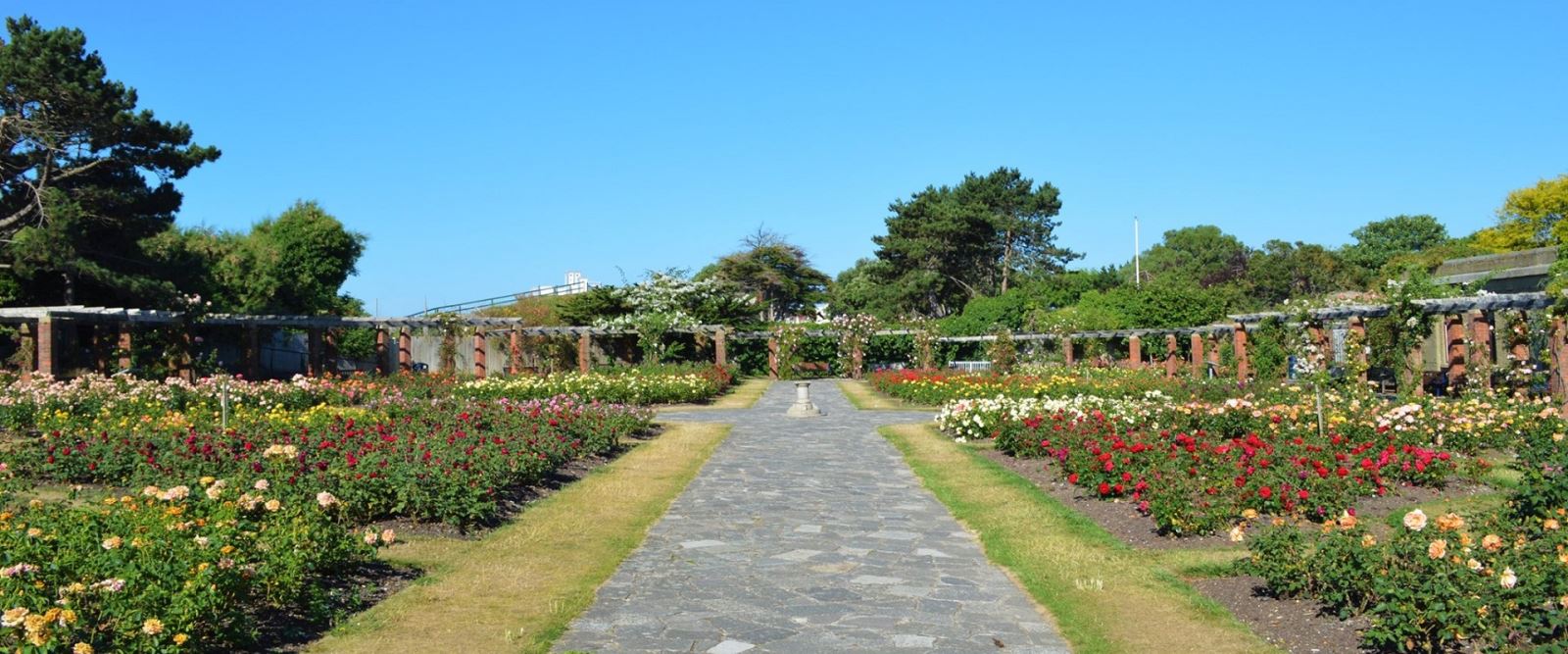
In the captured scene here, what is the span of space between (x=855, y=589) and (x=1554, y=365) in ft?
36.1

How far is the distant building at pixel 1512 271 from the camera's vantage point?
19188 millimetres

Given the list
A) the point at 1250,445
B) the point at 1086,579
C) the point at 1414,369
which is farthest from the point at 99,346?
the point at 1414,369

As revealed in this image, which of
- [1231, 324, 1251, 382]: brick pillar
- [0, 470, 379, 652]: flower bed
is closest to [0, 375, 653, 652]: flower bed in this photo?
[0, 470, 379, 652]: flower bed

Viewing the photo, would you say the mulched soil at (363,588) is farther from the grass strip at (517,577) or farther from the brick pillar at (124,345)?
the brick pillar at (124,345)

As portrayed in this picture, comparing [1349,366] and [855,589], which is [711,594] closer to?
[855,589]

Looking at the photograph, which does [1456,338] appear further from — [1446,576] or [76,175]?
[76,175]

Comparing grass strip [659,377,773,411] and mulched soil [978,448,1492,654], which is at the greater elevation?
grass strip [659,377,773,411]

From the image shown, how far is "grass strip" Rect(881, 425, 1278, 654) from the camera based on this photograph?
5.14m

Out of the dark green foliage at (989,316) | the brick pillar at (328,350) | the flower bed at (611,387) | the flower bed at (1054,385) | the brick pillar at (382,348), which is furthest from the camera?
the dark green foliage at (989,316)

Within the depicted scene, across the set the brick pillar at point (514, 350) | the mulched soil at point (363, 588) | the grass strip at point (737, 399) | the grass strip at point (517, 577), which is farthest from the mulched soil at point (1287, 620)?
the brick pillar at point (514, 350)

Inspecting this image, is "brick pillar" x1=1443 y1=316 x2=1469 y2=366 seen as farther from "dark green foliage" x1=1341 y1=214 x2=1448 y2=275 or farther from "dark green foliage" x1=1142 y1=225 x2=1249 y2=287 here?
"dark green foliage" x1=1341 y1=214 x2=1448 y2=275

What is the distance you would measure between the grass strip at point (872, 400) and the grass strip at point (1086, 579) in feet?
35.2

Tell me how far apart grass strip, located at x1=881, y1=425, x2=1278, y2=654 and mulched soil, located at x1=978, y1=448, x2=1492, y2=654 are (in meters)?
0.11

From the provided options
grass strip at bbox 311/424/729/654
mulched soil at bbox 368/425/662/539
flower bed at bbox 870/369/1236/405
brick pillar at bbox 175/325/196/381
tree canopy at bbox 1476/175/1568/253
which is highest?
tree canopy at bbox 1476/175/1568/253
